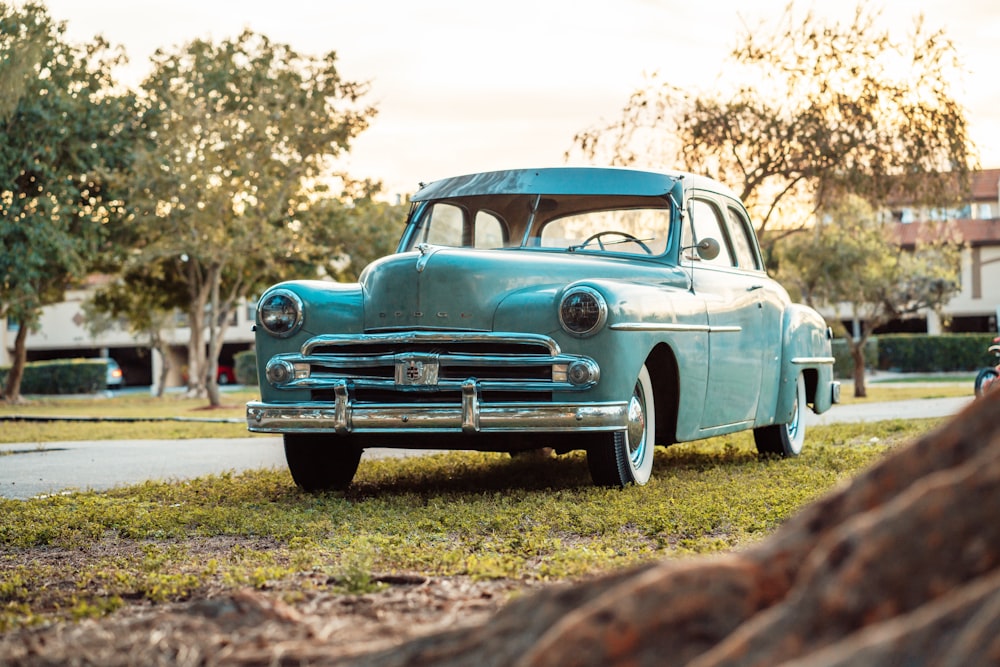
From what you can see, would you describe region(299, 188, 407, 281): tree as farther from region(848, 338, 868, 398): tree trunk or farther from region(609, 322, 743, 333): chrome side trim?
region(609, 322, 743, 333): chrome side trim

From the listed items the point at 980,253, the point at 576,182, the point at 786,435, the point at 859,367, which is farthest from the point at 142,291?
the point at 980,253

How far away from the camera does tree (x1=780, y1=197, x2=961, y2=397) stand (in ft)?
104

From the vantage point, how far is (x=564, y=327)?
23.5ft

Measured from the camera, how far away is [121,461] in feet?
36.5

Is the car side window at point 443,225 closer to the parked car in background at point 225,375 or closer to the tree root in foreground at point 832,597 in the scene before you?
the tree root in foreground at point 832,597

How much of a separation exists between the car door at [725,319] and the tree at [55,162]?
21043 millimetres

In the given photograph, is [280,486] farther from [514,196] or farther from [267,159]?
[267,159]

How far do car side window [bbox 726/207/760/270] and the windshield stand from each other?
1.02 m

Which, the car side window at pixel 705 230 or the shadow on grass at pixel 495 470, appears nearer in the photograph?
the shadow on grass at pixel 495 470

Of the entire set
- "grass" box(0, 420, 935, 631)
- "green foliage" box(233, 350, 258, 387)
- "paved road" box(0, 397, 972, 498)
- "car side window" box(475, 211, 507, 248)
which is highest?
"car side window" box(475, 211, 507, 248)

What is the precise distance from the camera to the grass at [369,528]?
4297 mm

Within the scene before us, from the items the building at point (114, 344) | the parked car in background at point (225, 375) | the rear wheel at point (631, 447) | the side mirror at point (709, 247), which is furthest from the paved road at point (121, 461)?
the building at point (114, 344)

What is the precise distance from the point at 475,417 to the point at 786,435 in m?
3.74

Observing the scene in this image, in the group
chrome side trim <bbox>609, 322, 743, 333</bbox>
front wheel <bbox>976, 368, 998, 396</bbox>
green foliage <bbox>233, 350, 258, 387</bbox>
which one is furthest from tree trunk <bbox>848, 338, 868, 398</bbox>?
green foliage <bbox>233, 350, 258, 387</bbox>
